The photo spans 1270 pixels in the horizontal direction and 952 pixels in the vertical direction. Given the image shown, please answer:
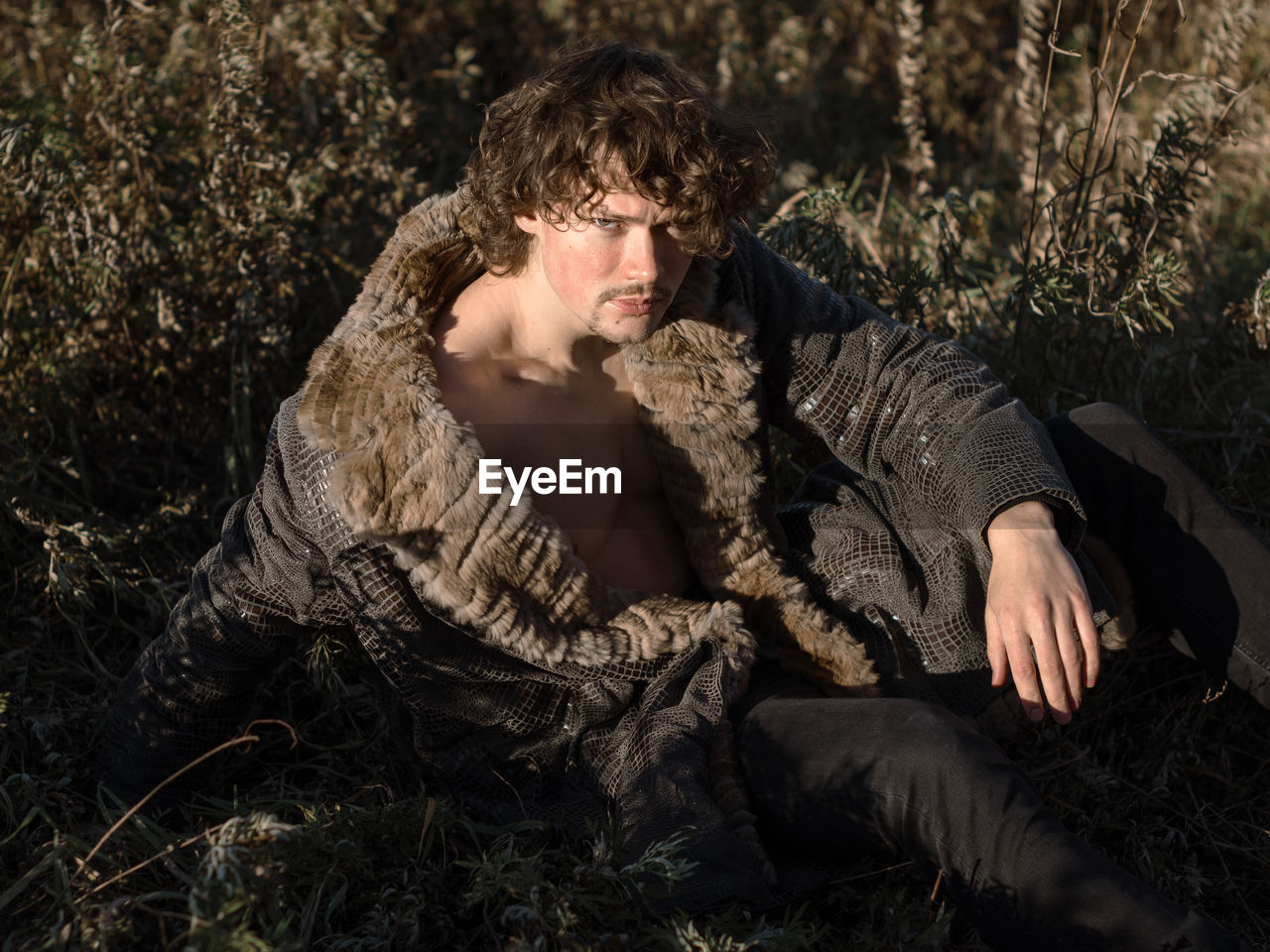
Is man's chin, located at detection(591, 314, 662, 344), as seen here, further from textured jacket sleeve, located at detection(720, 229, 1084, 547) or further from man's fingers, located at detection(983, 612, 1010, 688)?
man's fingers, located at detection(983, 612, 1010, 688)

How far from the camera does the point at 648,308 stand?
2.17 meters

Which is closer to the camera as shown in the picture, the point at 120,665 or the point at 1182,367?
the point at 120,665

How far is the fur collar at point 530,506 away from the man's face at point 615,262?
16cm

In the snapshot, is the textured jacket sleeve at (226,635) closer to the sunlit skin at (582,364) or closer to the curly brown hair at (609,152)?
the sunlit skin at (582,364)

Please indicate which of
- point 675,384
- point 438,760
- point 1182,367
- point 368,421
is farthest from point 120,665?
point 1182,367

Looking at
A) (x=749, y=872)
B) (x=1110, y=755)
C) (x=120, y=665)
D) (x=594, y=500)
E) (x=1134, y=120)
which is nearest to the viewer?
(x=749, y=872)

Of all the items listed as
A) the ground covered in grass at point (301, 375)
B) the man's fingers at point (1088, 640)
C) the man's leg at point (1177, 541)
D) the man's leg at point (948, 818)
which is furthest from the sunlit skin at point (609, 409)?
the ground covered in grass at point (301, 375)

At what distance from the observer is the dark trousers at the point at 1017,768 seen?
1737mm

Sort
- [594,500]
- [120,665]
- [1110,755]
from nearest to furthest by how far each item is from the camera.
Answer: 1. [594,500]
2. [1110,755]
3. [120,665]

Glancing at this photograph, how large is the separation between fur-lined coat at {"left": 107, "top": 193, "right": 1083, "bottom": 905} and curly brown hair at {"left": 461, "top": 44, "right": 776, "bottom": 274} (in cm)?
11

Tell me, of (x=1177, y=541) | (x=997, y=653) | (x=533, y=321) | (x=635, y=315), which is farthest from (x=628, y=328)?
(x=1177, y=541)

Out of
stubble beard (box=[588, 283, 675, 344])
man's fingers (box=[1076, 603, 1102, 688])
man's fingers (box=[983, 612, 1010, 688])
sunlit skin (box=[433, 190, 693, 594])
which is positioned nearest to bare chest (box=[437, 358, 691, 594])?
sunlit skin (box=[433, 190, 693, 594])

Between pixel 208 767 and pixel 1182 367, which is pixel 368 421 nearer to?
pixel 208 767

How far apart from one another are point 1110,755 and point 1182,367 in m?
1.30
